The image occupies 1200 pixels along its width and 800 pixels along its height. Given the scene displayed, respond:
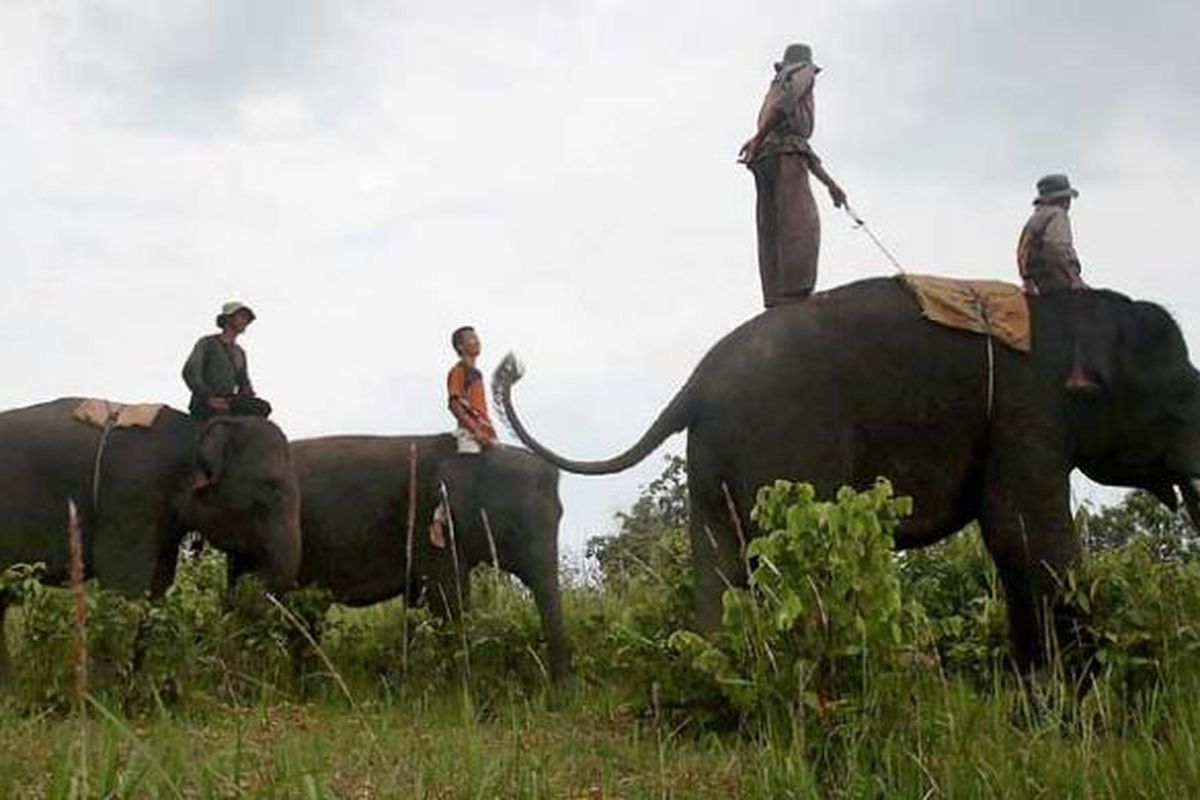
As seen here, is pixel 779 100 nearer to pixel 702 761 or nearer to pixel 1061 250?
pixel 1061 250

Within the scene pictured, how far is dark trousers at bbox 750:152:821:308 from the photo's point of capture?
7.82m

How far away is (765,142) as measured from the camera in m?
8.02

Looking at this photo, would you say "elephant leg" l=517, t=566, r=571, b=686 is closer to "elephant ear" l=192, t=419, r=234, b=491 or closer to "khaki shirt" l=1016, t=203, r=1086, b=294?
"elephant ear" l=192, t=419, r=234, b=491

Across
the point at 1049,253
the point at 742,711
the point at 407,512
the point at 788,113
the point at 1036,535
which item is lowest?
the point at 742,711

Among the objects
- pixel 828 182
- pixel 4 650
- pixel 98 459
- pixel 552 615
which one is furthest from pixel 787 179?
pixel 4 650

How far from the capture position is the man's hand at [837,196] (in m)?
7.89

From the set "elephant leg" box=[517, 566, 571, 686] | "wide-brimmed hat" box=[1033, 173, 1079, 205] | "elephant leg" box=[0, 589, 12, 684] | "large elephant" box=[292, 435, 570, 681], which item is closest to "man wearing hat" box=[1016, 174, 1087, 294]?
"wide-brimmed hat" box=[1033, 173, 1079, 205]

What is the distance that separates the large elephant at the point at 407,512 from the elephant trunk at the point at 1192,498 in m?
5.27

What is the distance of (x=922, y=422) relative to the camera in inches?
260

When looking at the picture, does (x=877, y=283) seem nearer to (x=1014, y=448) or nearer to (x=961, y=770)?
(x=1014, y=448)

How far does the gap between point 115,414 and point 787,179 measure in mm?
5021

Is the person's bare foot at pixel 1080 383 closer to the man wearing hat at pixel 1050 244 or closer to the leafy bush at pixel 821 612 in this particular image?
the man wearing hat at pixel 1050 244

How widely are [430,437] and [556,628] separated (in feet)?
8.11

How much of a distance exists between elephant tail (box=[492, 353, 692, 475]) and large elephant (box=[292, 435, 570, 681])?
445 cm
